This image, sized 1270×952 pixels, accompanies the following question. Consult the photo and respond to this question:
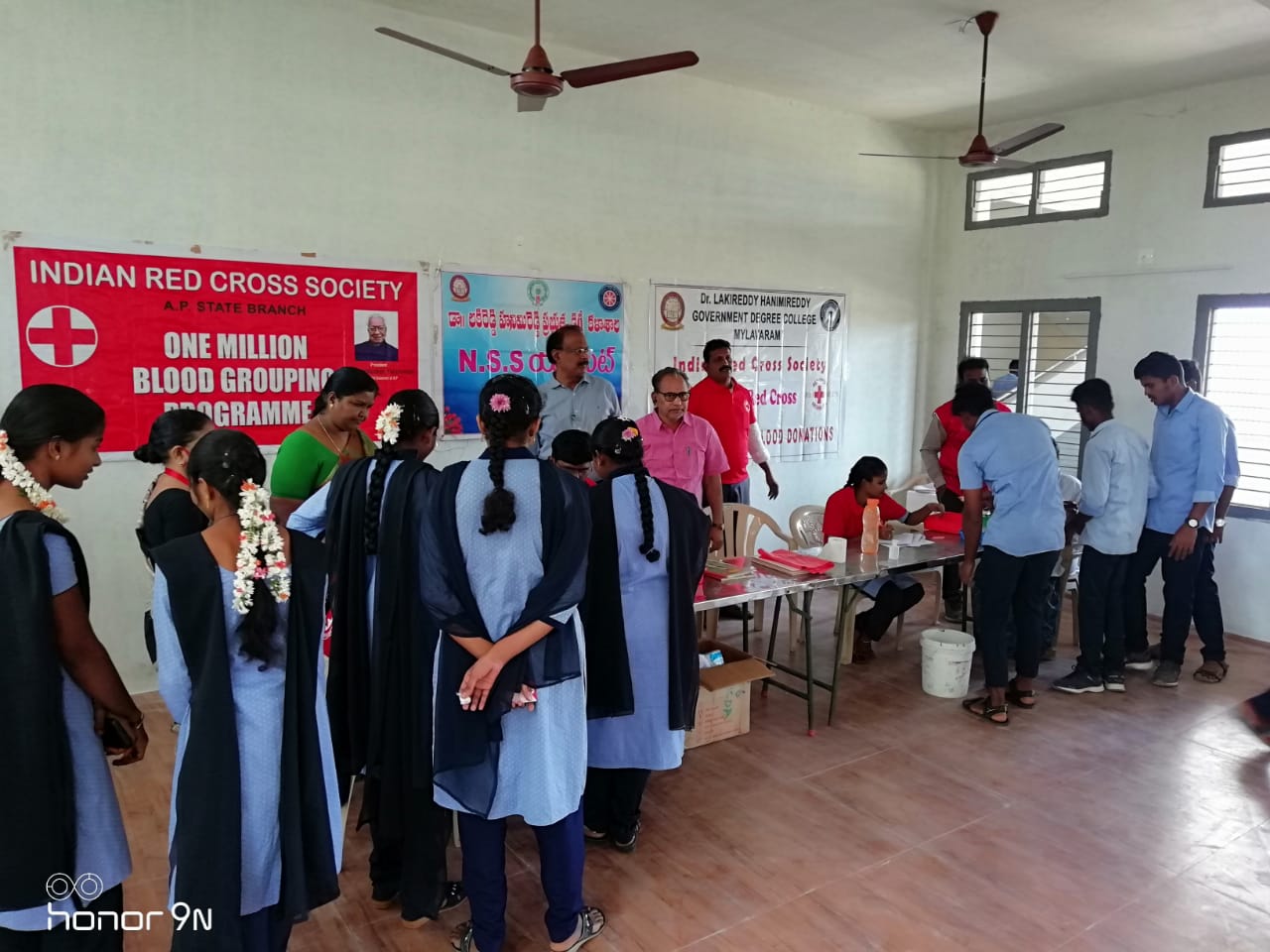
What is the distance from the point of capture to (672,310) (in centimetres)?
567

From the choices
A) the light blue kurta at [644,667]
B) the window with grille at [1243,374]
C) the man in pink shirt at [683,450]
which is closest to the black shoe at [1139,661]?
the window with grille at [1243,374]

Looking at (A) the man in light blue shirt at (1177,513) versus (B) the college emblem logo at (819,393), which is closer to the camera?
(A) the man in light blue shirt at (1177,513)

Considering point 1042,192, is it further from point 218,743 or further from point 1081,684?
point 218,743

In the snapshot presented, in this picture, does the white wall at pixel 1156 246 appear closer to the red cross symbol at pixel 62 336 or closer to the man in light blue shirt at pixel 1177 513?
the man in light blue shirt at pixel 1177 513

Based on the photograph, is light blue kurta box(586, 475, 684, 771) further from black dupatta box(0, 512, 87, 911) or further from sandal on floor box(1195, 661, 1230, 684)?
sandal on floor box(1195, 661, 1230, 684)

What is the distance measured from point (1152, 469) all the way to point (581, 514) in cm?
365

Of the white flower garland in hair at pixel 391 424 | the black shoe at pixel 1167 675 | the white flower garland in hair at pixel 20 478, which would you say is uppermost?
the white flower garland in hair at pixel 391 424

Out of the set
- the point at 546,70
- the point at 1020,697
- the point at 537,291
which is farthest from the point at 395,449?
the point at 1020,697

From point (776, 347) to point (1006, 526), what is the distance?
2.73 m

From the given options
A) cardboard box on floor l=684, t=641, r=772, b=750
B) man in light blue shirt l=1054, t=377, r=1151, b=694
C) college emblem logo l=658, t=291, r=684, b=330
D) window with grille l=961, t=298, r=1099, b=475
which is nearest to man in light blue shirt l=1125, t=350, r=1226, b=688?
man in light blue shirt l=1054, t=377, r=1151, b=694

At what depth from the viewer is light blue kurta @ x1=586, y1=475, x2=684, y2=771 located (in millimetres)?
2613

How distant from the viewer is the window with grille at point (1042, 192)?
5984 millimetres

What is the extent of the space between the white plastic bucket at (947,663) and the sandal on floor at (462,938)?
2674mm

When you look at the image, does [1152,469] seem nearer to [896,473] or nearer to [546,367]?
[896,473]
